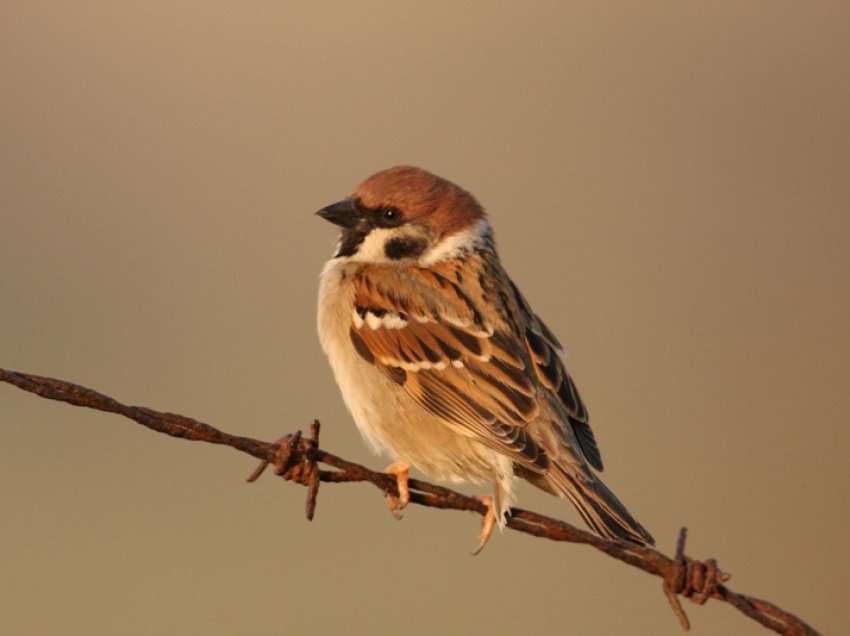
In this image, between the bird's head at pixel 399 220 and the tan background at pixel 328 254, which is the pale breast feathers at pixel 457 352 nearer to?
the bird's head at pixel 399 220

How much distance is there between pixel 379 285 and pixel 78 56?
10.4 meters

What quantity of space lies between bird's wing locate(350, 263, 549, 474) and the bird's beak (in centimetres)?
23

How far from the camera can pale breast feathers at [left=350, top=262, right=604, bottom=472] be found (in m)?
4.44

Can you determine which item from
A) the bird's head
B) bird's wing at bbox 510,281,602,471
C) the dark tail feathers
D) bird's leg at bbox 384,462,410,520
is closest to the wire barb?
bird's leg at bbox 384,462,410,520

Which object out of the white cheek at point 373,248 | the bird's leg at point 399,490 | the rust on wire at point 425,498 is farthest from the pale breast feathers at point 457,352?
the rust on wire at point 425,498

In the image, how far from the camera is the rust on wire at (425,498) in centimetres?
328

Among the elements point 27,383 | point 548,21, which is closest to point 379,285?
point 27,383

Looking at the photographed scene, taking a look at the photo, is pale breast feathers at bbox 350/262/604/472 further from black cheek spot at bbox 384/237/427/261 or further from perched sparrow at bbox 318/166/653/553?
black cheek spot at bbox 384/237/427/261

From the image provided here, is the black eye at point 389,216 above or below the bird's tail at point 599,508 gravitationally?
above

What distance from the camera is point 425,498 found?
3.95m

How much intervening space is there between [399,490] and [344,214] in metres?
1.24

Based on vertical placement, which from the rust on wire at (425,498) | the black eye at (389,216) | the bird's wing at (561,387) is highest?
the black eye at (389,216)

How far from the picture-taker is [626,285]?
10375mm

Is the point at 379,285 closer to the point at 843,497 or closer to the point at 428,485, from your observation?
the point at 428,485
